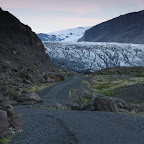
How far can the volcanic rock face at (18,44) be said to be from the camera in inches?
1157

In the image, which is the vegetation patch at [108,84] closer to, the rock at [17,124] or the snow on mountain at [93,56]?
the rock at [17,124]

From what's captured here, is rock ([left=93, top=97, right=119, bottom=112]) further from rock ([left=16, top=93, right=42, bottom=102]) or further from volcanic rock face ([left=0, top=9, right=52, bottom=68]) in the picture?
volcanic rock face ([left=0, top=9, right=52, bottom=68])

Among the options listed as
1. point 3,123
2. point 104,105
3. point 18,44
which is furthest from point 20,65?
point 3,123

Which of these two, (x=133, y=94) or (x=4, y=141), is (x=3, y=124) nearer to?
(x=4, y=141)

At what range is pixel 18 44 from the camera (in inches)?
1353

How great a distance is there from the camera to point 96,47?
248ft

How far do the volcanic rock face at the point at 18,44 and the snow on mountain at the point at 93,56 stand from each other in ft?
74.1

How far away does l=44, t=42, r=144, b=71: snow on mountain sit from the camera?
207ft

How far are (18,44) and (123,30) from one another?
163664mm

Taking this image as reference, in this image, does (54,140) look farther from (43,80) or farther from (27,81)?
(43,80)

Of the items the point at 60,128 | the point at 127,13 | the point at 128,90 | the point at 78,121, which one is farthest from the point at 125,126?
the point at 127,13

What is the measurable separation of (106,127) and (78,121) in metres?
1.18

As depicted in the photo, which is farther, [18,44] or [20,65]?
[18,44]

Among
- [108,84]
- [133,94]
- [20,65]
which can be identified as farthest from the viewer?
[108,84]
